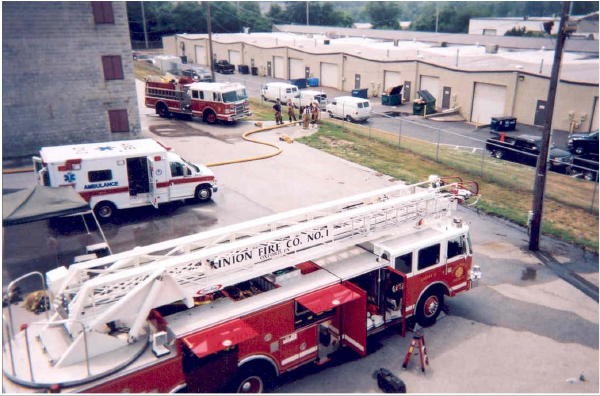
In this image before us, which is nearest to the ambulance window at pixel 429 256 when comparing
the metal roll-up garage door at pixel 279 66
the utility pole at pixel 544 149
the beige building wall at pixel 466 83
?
the utility pole at pixel 544 149

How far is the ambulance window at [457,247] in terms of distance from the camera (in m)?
11.8

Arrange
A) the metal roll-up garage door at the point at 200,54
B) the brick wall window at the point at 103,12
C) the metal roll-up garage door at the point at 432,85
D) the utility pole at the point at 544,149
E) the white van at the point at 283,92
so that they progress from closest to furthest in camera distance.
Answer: the utility pole at the point at 544,149, the brick wall window at the point at 103,12, the white van at the point at 283,92, the metal roll-up garage door at the point at 432,85, the metal roll-up garage door at the point at 200,54

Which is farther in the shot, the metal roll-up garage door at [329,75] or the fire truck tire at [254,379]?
the metal roll-up garage door at [329,75]

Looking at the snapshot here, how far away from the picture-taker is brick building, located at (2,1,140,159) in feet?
81.0

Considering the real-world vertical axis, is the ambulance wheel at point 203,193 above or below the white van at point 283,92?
below

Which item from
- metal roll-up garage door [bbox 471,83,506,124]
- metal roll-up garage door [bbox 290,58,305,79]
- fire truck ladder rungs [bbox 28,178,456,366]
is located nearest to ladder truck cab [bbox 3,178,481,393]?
fire truck ladder rungs [bbox 28,178,456,366]

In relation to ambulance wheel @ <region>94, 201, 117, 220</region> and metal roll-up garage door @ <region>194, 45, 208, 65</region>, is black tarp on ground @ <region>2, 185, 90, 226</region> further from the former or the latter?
metal roll-up garage door @ <region>194, 45, 208, 65</region>

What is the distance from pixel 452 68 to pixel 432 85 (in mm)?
2745

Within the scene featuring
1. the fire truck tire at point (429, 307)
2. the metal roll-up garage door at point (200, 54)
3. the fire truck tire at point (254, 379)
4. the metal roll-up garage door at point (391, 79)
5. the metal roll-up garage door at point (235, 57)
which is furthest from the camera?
the metal roll-up garage door at point (200, 54)

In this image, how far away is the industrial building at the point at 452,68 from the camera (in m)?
34.8

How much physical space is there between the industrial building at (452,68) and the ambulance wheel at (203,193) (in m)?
25.5

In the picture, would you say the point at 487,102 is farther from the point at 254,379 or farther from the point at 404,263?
the point at 254,379

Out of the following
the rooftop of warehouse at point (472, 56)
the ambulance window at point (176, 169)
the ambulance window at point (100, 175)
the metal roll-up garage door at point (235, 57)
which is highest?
the rooftop of warehouse at point (472, 56)

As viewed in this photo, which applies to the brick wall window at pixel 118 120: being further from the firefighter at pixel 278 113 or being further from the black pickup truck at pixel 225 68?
the black pickup truck at pixel 225 68
